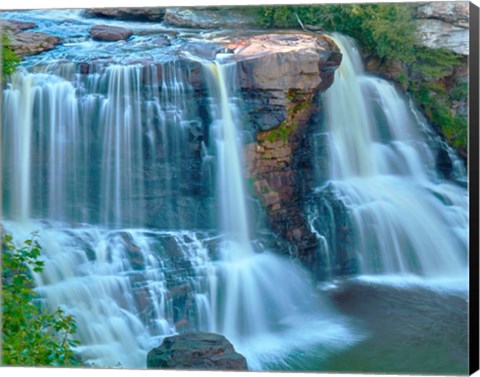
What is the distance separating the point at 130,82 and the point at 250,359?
2.26 meters

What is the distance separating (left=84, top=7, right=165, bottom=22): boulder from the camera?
31.7 feet

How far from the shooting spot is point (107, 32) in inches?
386

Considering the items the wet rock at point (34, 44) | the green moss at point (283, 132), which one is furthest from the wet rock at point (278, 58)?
the wet rock at point (34, 44)

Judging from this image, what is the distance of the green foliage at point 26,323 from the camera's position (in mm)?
9461

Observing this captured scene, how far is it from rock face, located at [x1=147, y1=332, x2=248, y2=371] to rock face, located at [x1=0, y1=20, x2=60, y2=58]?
241 centimetres

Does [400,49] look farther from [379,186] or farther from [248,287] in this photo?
[248,287]

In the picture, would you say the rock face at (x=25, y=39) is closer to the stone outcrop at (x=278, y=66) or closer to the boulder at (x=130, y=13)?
the boulder at (x=130, y=13)

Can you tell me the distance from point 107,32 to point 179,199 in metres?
1.40

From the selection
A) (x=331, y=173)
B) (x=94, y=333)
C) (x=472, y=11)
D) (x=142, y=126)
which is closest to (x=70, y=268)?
(x=94, y=333)

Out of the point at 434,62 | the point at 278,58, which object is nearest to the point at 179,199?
the point at 278,58

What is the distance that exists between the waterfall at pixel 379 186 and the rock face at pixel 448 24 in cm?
55

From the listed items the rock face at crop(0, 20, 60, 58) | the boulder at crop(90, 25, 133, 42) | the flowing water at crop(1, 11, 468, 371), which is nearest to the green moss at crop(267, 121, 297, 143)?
the flowing water at crop(1, 11, 468, 371)

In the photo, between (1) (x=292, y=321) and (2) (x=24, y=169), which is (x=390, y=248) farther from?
(2) (x=24, y=169)

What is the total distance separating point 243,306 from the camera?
9570 millimetres
